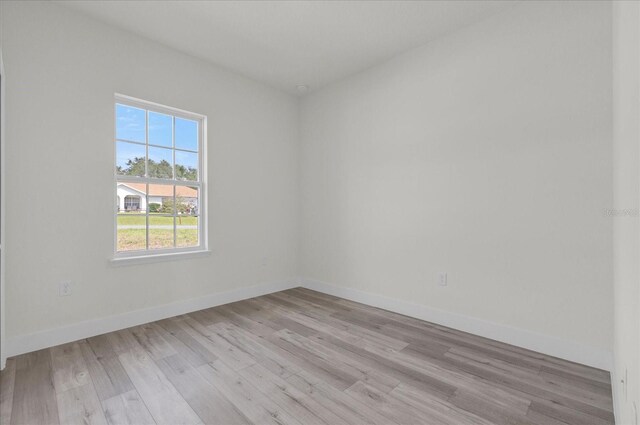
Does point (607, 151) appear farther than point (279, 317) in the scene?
No

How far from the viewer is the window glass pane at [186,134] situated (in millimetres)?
3358

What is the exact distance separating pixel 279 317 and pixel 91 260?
5.93ft

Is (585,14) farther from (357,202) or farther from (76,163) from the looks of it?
(76,163)

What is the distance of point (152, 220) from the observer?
10.3 ft

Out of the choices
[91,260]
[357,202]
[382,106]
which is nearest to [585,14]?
[382,106]

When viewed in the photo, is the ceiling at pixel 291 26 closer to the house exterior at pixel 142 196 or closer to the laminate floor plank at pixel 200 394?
the house exterior at pixel 142 196

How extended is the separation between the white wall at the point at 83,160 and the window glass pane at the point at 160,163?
1.26ft

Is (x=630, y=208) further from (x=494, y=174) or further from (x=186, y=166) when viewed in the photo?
(x=186, y=166)

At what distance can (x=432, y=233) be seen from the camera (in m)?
3.05

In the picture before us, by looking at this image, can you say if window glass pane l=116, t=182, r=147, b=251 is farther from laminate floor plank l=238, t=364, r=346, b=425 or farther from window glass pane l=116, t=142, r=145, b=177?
laminate floor plank l=238, t=364, r=346, b=425

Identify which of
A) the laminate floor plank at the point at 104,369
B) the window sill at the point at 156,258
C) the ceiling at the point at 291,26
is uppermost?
the ceiling at the point at 291,26

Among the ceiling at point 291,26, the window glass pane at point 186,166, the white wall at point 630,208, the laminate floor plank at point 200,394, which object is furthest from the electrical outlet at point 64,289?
the white wall at point 630,208

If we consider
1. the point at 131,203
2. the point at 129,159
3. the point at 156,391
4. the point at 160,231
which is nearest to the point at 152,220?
the point at 160,231

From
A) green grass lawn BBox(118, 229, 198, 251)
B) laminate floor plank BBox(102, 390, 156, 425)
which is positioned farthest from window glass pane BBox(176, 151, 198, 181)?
laminate floor plank BBox(102, 390, 156, 425)
